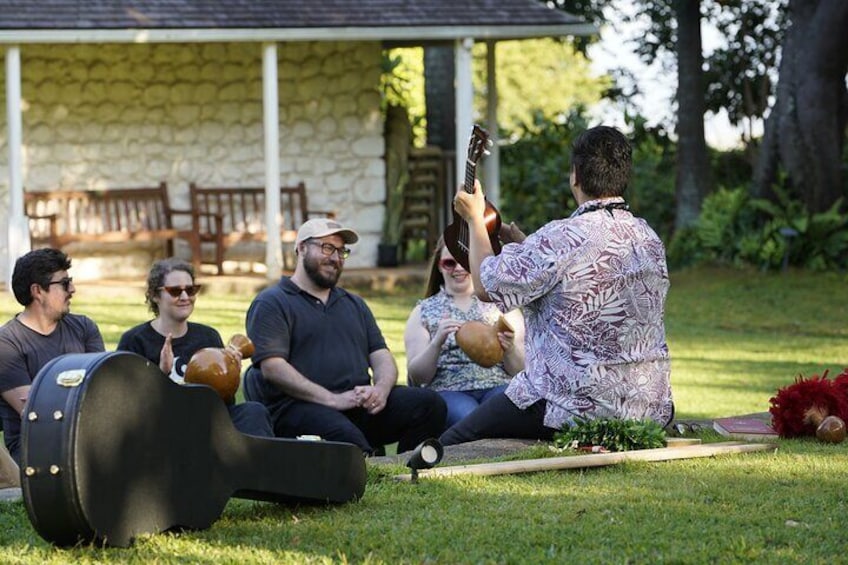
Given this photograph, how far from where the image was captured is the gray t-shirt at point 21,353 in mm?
6332

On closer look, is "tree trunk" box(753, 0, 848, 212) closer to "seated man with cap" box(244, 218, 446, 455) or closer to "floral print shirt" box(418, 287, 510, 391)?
"floral print shirt" box(418, 287, 510, 391)

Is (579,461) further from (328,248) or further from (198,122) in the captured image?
(198,122)

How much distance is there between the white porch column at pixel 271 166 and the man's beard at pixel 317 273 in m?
8.85

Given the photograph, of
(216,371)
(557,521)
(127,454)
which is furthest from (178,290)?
(557,521)

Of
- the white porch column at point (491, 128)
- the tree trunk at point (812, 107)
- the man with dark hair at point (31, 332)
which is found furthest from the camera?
the white porch column at point (491, 128)

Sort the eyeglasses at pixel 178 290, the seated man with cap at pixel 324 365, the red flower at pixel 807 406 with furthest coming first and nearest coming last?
the seated man with cap at pixel 324 365
the eyeglasses at pixel 178 290
the red flower at pixel 807 406

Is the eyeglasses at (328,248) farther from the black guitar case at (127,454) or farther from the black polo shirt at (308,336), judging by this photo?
the black guitar case at (127,454)

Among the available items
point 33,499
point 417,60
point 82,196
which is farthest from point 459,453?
point 417,60

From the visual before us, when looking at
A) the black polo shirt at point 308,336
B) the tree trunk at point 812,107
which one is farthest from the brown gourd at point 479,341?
the tree trunk at point 812,107

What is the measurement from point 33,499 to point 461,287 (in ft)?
12.9

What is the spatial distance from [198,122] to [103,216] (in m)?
1.67

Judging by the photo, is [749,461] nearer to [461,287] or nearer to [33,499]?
[461,287]

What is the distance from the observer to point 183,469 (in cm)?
468

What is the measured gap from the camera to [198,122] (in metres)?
17.9
